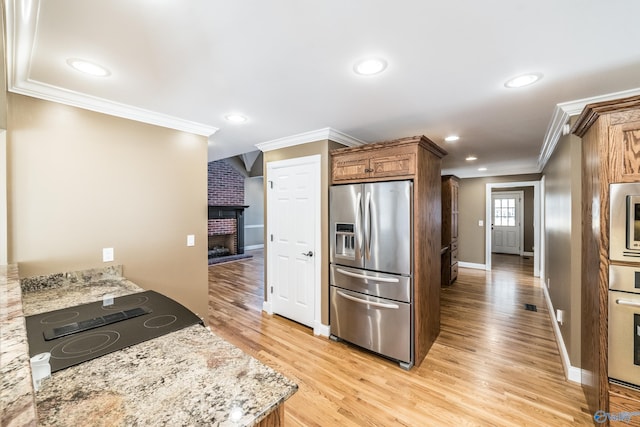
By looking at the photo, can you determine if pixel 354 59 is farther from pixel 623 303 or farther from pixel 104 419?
pixel 623 303

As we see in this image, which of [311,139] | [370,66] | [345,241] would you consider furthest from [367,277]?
[370,66]

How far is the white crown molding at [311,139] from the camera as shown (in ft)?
9.74

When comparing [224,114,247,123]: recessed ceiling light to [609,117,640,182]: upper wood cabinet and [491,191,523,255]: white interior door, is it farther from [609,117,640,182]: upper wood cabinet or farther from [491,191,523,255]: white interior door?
[491,191,523,255]: white interior door

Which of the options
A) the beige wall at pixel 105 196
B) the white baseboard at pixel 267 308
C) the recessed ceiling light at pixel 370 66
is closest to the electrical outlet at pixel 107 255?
the beige wall at pixel 105 196

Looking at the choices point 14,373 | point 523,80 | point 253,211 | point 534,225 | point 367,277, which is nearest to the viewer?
point 14,373

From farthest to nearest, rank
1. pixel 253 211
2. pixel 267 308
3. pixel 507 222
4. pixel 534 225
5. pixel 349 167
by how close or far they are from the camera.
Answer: pixel 253 211, pixel 507 222, pixel 534 225, pixel 267 308, pixel 349 167

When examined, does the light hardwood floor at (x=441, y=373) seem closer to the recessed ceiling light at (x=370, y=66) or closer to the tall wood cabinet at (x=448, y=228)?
the tall wood cabinet at (x=448, y=228)

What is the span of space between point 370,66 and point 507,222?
8762mm

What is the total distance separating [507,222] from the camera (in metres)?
8.32

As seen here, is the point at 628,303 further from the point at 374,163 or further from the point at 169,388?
the point at 169,388

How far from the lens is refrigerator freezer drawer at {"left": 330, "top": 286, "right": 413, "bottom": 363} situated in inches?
96.8

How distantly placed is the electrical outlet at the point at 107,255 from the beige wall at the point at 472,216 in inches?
267

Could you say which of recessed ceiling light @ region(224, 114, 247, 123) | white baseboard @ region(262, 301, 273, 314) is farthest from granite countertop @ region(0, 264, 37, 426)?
white baseboard @ region(262, 301, 273, 314)

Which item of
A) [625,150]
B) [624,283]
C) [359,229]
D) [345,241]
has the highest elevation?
[625,150]
